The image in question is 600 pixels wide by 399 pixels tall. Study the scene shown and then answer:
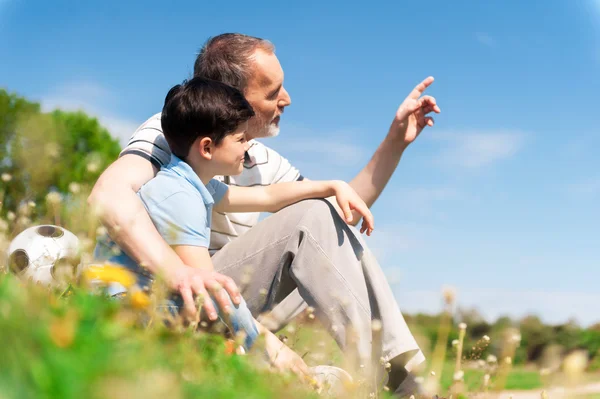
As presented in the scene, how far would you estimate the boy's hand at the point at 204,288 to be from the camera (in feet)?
7.50

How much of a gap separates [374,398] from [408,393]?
0.61m

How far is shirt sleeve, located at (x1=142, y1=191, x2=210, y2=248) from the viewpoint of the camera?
2.90m

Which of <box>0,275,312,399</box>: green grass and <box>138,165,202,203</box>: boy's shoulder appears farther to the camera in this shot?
<box>138,165,202,203</box>: boy's shoulder

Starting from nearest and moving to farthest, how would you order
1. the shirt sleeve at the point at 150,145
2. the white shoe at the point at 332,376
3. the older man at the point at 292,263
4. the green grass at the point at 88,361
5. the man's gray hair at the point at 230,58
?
the green grass at the point at 88,361 < the white shoe at the point at 332,376 < the older man at the point at 292,263 < the shirt sleeve at the point at 150,145 < the man's gray hair at the point at 230,58

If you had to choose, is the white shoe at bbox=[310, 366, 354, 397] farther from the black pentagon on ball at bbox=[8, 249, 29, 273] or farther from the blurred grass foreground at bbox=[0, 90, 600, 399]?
the black pentagon on ball at bbox=[8, 249, 29, 273]

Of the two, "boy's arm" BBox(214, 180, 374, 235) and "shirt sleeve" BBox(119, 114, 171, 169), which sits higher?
"shirt sleeve" BBox(119, 114, 171, 169)

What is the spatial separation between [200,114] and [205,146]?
6.3 inches

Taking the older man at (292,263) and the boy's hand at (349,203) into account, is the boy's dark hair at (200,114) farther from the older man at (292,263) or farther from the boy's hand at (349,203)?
the boy's hand at (349,203)

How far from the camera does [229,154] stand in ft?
10.8

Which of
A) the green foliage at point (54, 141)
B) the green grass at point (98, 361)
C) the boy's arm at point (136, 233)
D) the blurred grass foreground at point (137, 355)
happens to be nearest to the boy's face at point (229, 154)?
the boy's arm at point (136, 233)

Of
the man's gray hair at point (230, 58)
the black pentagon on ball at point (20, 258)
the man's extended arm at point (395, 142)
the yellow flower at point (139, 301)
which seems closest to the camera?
the yellow flower at point (139, 301)

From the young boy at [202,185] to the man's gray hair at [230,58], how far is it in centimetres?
78

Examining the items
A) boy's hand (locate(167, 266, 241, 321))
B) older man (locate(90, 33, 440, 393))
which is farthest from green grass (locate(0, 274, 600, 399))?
older man (locate(90, 33, 440, 393))

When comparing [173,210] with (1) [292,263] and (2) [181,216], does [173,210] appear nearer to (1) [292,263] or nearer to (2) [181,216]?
(2) [181,216]
